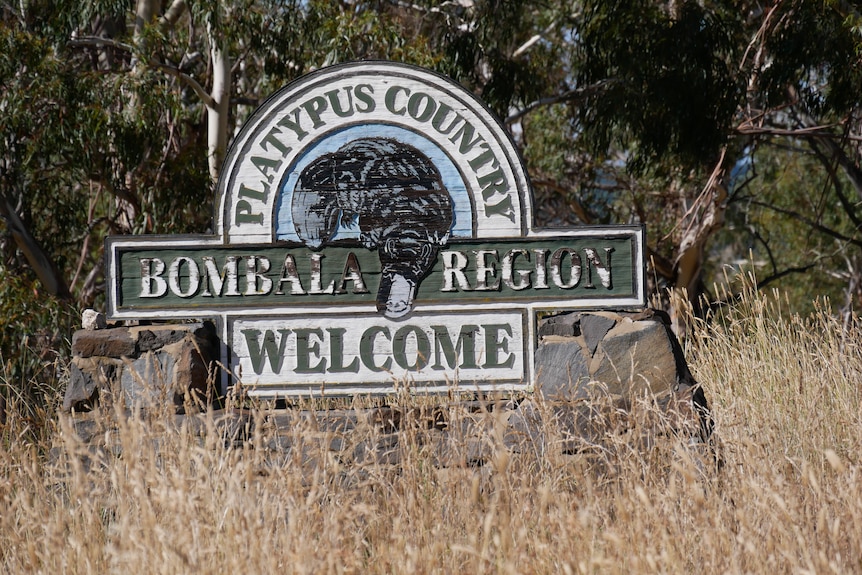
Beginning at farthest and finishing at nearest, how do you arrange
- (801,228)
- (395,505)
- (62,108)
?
(801,228) → (62,108) → (395,505)

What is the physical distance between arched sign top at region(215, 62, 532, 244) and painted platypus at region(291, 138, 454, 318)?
0.04 meters

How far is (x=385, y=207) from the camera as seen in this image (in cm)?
471

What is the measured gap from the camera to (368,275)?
468 cm

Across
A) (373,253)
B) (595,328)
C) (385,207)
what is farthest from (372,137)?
(595,328)

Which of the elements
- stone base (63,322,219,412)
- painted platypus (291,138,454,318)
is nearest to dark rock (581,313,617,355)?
painted platypus (291,138,454,318)

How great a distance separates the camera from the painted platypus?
466 centimetres

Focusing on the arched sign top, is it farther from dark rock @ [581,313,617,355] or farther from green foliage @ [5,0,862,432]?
green foliage @ [5,0,862,432]

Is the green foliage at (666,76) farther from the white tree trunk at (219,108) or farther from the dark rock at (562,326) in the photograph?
the dark rock at (562,326)

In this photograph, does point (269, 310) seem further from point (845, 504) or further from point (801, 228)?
point (801, 228)

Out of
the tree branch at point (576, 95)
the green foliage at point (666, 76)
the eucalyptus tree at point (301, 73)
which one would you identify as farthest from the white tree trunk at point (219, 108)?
the green foliage at point (666, 76)

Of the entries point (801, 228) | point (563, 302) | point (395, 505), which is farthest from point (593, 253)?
point (801, 228)

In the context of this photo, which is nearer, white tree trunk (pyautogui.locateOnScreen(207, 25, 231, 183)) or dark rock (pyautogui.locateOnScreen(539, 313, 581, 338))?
dark rock (pyautogui.locateOnScreen(539, 313, 581, 338))

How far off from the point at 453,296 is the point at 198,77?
8955mm

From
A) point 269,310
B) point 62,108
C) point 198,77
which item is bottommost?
point 269,310
